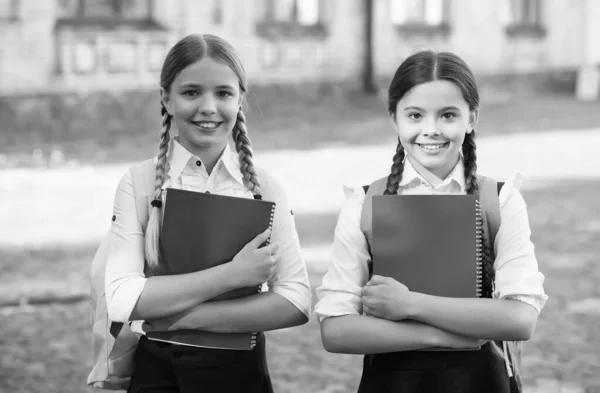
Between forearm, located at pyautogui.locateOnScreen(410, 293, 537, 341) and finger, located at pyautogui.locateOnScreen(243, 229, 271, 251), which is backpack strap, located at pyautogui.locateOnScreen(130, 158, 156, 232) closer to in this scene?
finger, located at pyautogui.locateOnScreen(243, 229, 271, 251)

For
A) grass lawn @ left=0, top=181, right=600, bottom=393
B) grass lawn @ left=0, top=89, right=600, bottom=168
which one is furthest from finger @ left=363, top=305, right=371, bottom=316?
grass lawn @ left=0, top=89, right=600, bottom=168

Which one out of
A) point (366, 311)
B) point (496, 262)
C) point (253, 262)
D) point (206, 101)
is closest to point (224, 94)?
point (206, 101)

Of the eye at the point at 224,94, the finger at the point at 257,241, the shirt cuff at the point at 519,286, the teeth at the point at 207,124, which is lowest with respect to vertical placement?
the shirt cuff at the point at 519,286

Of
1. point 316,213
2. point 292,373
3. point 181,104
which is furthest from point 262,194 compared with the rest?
point 316,213

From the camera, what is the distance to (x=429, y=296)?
7.59ft

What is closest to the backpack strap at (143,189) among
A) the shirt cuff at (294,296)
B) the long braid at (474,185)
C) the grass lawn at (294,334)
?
the shirt cuff at (294,296)

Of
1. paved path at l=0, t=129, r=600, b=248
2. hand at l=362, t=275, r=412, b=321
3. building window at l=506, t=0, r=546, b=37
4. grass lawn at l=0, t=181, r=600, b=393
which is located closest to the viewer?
hand at l=362, t=275, r=412, b=321

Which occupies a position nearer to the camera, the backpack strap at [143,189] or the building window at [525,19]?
the backpack strap at [143,189]

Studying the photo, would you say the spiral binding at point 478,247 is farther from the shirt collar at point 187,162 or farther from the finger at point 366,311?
the shirt collar at point 187,162

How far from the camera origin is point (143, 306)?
7.95 feet

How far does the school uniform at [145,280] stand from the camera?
2.47 metres

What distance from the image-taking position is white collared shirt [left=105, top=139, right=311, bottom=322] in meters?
2.46

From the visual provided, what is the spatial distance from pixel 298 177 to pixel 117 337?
9573 mm

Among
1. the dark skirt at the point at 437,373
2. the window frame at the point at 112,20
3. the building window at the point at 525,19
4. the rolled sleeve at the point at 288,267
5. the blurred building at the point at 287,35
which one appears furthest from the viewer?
the building window at the point at 525,19
